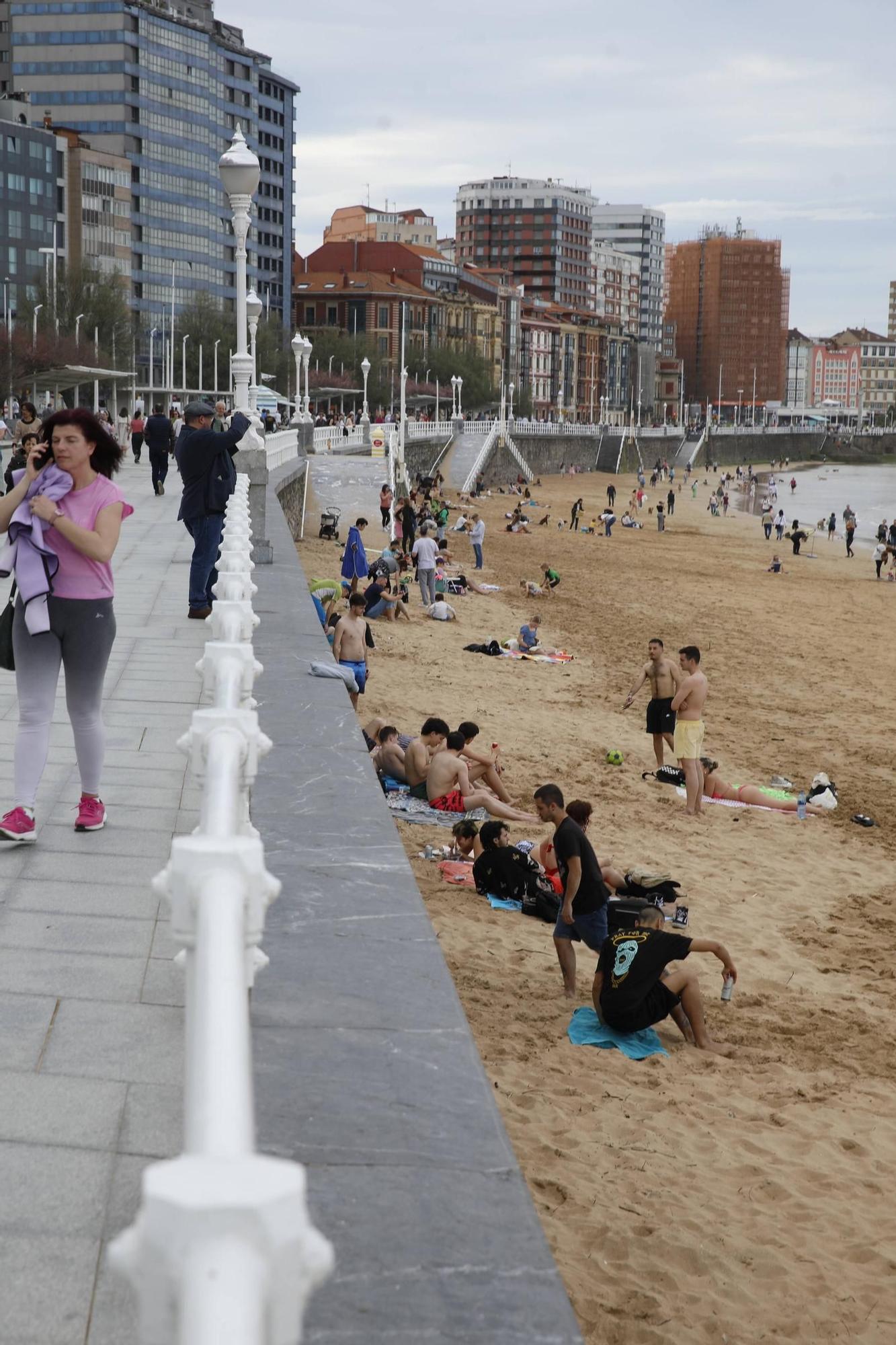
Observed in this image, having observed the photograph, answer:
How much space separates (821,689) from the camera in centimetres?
2027

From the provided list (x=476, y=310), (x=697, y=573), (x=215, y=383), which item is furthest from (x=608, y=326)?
(x=697, y=573)

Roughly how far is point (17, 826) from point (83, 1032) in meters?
1.67

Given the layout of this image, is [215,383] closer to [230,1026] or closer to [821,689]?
[821,689]

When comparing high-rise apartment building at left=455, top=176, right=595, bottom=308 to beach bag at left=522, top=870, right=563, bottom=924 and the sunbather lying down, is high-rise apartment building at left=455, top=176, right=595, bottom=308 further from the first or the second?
beach bag at left=522, top=870, right=563, bottom=924

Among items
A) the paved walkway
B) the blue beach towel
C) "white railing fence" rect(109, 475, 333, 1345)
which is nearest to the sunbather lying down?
the blue beach towel

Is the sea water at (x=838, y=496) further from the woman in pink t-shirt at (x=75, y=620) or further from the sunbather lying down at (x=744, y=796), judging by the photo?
the woman in pink t-shirt at (x=75, y=620)

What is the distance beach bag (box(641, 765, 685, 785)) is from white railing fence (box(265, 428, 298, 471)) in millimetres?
14323

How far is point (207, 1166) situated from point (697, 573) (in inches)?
1466

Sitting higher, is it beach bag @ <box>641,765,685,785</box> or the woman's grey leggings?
the woman's grey leggings

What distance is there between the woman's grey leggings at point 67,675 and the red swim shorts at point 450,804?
6.47 metres

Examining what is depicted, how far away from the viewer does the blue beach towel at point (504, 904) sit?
9750mm

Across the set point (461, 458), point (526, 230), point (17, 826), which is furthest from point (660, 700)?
point (526, 230)

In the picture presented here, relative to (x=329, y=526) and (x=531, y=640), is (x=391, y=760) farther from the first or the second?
(x=329, y=526)

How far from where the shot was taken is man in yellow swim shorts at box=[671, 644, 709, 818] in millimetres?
12969
